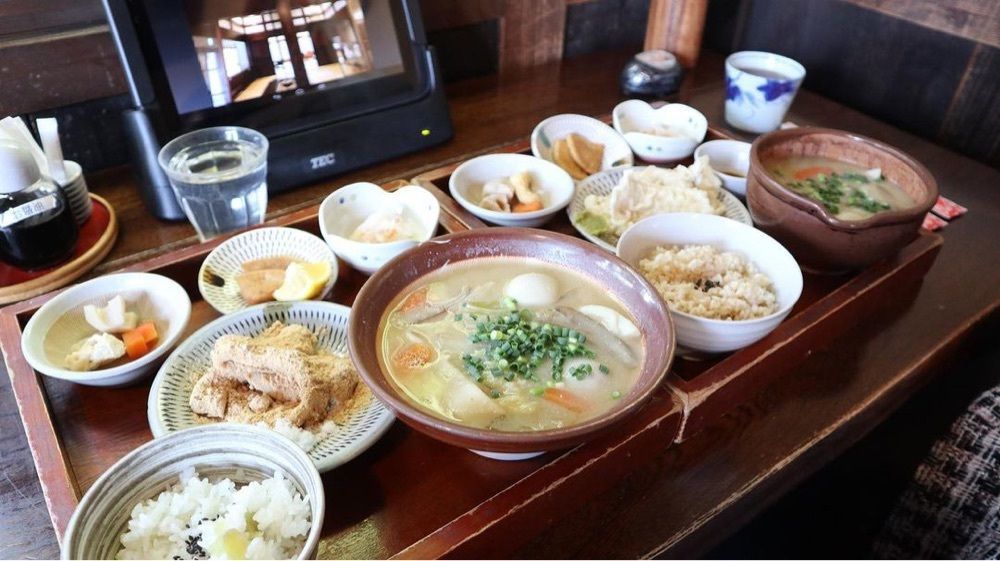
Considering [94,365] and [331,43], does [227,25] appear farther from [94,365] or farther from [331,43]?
[94,365]

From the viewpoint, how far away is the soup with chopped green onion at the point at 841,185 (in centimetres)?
164

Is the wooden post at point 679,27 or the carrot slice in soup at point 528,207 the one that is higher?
the wooden post at point 679,27

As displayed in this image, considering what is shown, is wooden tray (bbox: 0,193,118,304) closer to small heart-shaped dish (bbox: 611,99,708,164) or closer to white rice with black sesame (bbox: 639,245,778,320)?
white rice with black sesame (bbox: 639,245,778,320)

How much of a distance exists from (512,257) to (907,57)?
6.44 ft

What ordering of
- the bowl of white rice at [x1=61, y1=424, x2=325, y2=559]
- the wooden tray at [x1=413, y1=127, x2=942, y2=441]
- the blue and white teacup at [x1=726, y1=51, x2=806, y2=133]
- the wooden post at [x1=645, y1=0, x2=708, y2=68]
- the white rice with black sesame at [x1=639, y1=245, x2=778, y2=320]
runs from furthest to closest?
the wooden post at [x1=645, y1=0, x2=708, y2=68]
the blue and white teacup at [x1=726, y1=51, x2=806, y2=133]
the white rice with black sesame at [x1=639, y1=245, x2=778, y2=320]
the wooden tray at [x1=413, y1=127, x2=942, y2=441]
the bowl of white rice at [x1=61, y1=424, x2=325, y2=559]

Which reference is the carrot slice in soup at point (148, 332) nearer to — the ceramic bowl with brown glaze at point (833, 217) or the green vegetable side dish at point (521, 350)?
the green vegetable side dish at point (521, 350)

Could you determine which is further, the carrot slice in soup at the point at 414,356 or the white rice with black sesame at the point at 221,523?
the carrot slice in soup at the point at 414,356

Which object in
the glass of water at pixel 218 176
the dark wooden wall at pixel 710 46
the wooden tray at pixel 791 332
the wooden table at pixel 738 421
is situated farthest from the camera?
the dark wooden wall at pixel 710 46

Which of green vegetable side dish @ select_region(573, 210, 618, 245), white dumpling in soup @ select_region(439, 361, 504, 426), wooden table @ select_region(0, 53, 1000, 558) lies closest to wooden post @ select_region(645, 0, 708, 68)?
wooden table @ select_region(0, 53, 1000, 558)

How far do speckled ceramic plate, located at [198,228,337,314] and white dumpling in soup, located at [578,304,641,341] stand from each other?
1.90 ft

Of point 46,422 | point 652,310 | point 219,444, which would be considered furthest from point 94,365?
point 652,310

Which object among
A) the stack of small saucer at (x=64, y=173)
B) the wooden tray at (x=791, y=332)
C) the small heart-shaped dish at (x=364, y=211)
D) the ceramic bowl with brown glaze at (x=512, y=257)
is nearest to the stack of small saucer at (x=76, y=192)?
the stack of small saucer at (x=64, y=173)

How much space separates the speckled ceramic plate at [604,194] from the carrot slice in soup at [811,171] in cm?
17

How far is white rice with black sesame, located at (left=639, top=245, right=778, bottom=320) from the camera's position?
135cm
